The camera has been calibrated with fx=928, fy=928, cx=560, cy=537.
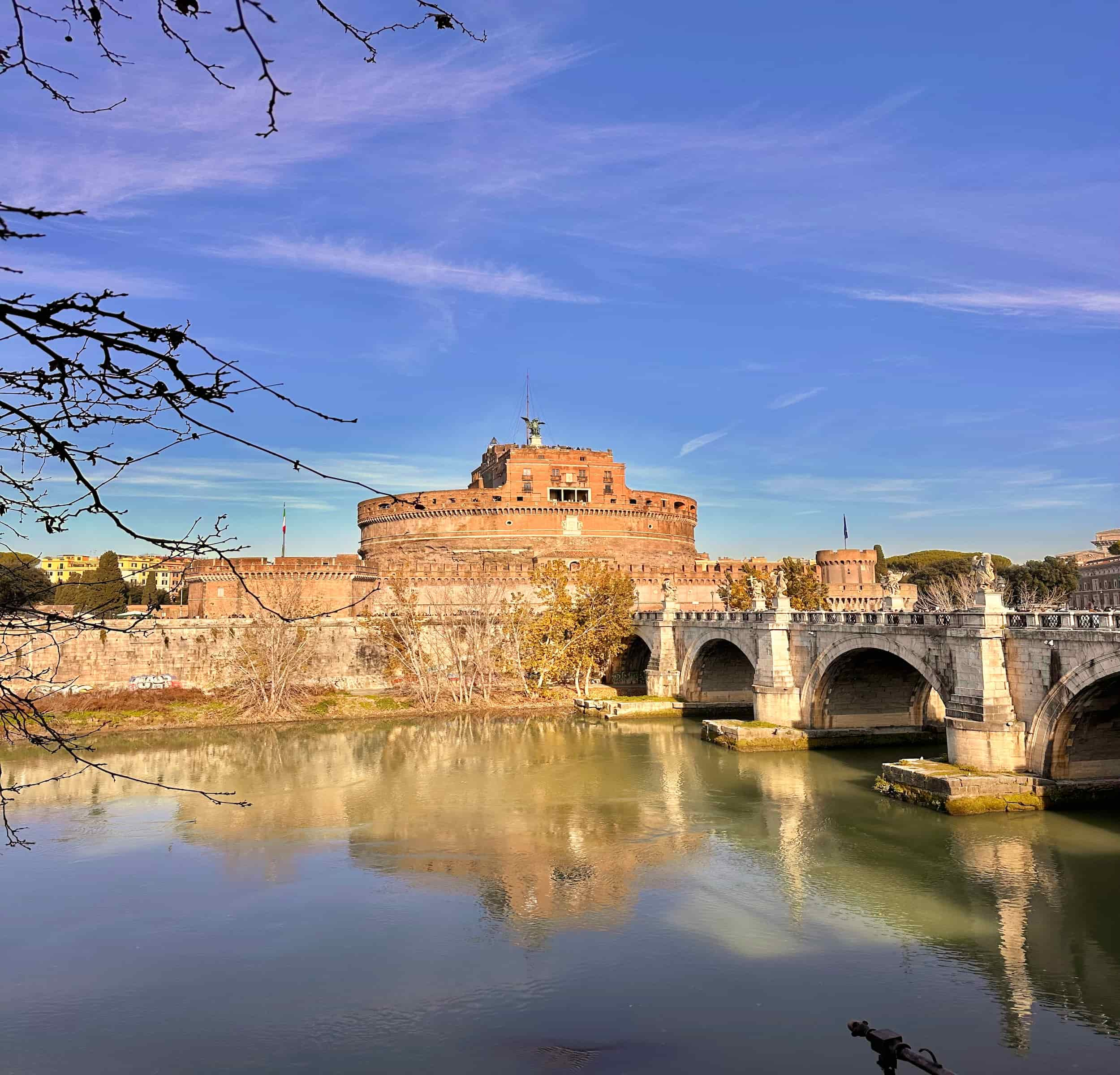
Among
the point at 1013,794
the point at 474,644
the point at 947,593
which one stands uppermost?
the point at 947,593

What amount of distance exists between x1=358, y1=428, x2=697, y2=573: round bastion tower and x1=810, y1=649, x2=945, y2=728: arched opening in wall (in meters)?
25.3

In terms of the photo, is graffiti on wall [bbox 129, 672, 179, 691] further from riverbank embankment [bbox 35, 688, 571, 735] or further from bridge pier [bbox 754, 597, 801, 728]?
bridge pier [bbox 754, 597, 801, 728]

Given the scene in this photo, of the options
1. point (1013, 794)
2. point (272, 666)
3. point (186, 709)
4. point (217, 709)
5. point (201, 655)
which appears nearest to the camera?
point (1013, 794)

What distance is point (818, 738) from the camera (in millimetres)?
26281


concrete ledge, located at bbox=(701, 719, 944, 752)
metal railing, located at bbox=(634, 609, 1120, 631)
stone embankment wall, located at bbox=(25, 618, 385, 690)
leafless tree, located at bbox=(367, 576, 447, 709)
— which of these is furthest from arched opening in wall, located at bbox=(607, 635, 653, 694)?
concrete ledge, located at bbox=(701, 719, 944, 752)

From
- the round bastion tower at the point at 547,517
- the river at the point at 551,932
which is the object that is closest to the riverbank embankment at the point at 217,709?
the river at the point at 551,932

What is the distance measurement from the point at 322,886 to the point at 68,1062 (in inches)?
211

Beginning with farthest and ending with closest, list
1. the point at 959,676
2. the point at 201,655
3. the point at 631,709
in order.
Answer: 1. the point at 201,655
2. the point at 631,709
3. the point at 959,676

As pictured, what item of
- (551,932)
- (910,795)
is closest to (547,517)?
(910,795)

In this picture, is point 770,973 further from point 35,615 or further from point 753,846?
point 35,615

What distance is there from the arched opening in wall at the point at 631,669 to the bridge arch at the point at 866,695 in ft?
49.2

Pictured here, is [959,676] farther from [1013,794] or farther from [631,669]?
[631,669]

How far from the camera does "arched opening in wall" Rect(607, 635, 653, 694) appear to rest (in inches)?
1642

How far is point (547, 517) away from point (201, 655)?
71.1 feet
